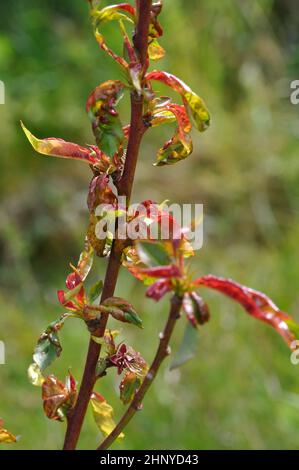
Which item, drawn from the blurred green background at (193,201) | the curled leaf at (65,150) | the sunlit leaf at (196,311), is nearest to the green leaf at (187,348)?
the sunlit leaf at (196,311)

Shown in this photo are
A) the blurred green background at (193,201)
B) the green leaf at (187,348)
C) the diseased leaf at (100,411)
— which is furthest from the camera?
the blurred green background at (193,201)

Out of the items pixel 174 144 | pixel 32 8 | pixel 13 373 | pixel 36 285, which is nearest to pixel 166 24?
pixel 32 8

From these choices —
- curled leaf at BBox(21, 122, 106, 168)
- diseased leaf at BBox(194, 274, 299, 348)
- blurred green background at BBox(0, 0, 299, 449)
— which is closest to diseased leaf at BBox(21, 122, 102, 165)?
curled leaf at BBox(21, 122, 106, 168)

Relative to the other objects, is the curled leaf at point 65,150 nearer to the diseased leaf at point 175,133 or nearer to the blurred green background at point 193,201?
the diseased leaf at point 175,133

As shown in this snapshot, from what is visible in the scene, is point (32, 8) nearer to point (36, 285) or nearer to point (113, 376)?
point (36, 285)

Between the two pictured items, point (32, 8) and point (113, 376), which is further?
point (32, 8)

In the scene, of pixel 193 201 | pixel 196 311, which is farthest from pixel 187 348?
pixel 193 201
